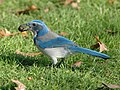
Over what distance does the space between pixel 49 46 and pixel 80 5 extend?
3124mm

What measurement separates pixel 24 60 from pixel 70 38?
1122 mm

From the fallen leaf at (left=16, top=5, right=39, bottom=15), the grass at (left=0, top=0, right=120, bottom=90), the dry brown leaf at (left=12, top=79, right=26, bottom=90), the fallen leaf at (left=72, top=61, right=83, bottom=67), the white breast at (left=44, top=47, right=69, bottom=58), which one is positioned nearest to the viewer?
the dry brown leaf at (left=12, top=79, right=26, bottom=90)

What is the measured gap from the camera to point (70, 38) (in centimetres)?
724

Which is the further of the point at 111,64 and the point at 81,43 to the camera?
the point at 81,43

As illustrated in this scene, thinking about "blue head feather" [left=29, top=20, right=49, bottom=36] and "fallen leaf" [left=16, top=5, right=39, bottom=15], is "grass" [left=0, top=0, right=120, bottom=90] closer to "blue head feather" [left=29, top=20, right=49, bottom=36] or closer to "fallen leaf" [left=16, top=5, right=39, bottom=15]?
"fallen leaf" [left=16, top=5, right=39, bottom=15]

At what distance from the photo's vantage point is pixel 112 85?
541 cm

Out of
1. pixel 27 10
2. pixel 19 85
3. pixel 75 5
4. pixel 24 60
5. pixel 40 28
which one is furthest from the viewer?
pixel 75 5

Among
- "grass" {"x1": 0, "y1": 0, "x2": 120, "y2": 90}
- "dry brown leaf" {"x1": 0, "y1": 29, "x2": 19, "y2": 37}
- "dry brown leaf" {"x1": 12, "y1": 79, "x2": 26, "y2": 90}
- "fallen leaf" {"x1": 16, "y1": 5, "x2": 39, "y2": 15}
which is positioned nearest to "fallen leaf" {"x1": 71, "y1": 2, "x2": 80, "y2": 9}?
"grass" {"x1": 0, "y1": 0, "x2": 120, "y2": 90}

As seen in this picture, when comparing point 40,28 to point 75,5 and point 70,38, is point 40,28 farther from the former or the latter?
point 75,5

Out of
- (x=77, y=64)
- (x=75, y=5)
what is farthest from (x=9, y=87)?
(x=75, y=5)

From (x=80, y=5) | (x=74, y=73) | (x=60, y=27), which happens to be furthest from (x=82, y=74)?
(x=80, y=5)

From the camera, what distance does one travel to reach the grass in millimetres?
5535

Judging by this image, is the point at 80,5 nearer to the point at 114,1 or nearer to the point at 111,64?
the point at 114,1

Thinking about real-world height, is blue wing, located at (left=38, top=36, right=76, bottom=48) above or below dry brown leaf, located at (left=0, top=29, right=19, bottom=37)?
below
